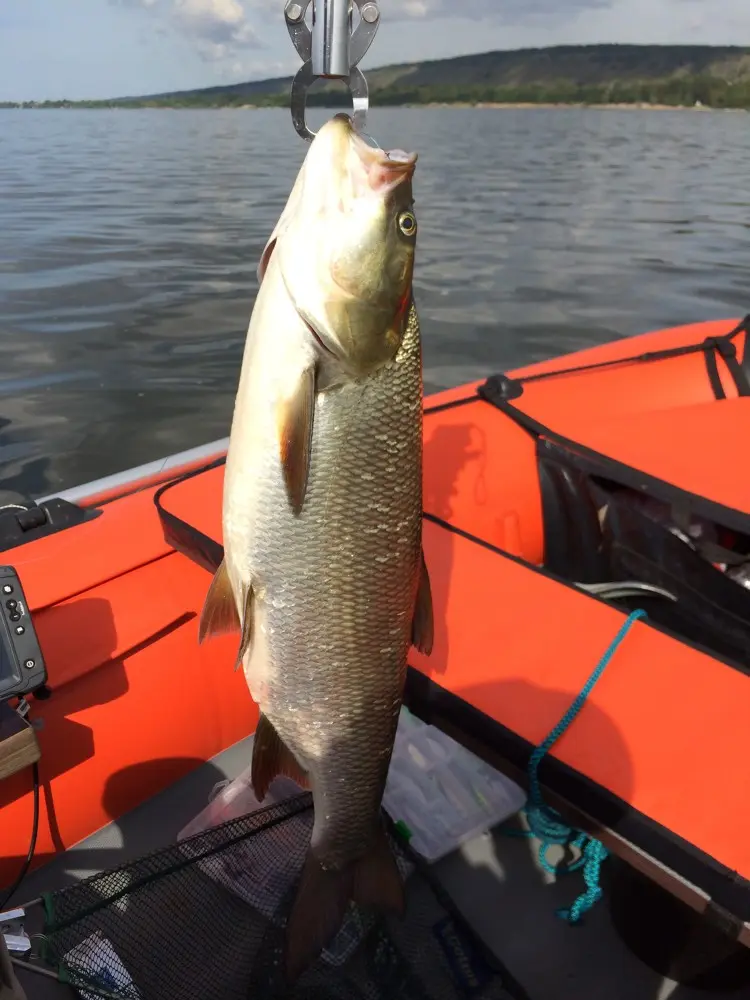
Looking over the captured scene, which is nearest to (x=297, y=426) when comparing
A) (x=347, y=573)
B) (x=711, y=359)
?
(x=347, y=573)

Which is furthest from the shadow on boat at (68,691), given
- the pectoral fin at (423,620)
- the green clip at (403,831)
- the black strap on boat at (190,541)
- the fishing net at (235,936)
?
the pectoral fin at (423,620)

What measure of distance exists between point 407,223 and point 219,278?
9.58 metres

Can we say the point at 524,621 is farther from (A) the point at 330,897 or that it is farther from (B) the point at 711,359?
(B) the point at 711,359

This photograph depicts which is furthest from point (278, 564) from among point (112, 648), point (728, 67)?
point (728, 67)

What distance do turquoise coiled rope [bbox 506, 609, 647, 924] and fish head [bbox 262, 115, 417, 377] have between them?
1.10m

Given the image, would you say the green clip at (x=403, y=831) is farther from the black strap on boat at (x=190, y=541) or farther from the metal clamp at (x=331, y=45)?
the metal clamp at (x=331, y=45)

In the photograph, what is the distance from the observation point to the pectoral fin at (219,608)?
5.01ft

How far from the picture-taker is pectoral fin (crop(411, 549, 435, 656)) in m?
1.58

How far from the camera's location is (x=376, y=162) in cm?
129

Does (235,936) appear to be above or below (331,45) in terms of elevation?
→ below

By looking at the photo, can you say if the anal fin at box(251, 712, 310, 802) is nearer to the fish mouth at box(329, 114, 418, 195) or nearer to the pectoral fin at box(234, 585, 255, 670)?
the pectoral fin at box(234, 585, 255, 670)

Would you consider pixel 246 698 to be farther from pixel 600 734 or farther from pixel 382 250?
pixel 382 250

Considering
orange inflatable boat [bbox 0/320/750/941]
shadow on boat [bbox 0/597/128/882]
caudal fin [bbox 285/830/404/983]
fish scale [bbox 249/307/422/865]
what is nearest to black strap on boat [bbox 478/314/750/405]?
orange inflatable boat [bbox 0/320/750/941]

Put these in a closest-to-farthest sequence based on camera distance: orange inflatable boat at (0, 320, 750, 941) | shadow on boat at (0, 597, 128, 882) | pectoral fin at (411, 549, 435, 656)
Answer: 1. pectoral fin at (411, 549, 435, 656)
2. orange inflatable boat at (0, 320, 750, 941)
3. shadow on boat at (0, 597, 128, 882)
